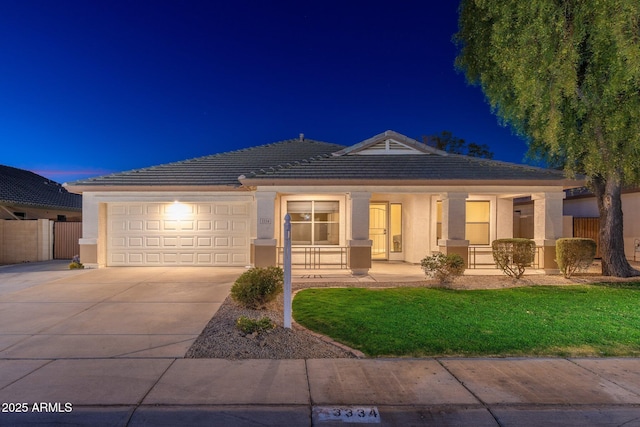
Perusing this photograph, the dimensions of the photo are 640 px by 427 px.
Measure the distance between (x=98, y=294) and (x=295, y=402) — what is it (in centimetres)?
759

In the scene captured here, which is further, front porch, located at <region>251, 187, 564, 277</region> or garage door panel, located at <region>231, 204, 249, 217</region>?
garage door panel, located at <region>231, 204, 249, 217</region>

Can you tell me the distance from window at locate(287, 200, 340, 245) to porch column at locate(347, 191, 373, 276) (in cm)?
202

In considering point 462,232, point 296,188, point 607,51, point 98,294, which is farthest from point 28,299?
point 607,51

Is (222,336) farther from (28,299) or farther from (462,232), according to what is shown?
(462,232)

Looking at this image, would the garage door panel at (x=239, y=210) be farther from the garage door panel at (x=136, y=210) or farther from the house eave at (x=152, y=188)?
the garage door panel at (x=136, y=210)

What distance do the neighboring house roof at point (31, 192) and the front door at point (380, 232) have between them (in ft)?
54.6

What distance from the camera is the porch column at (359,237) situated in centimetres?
1261

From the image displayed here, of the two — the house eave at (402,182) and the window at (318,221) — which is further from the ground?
the house eave at (402,182)

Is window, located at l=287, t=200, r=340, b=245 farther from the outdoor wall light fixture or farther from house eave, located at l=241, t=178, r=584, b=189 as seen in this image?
the outdoor wall light fixture

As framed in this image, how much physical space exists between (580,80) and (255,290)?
1044 centimetres

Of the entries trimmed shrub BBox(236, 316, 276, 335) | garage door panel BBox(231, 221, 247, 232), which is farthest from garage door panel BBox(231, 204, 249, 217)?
trimmed shrub BBox(236, 316, 276, 335)

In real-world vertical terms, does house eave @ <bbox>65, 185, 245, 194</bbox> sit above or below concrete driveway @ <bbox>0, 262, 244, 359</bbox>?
above

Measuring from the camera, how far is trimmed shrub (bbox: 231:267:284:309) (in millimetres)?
8062

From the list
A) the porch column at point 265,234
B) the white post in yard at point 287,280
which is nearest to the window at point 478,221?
the porch column at point 265,234
